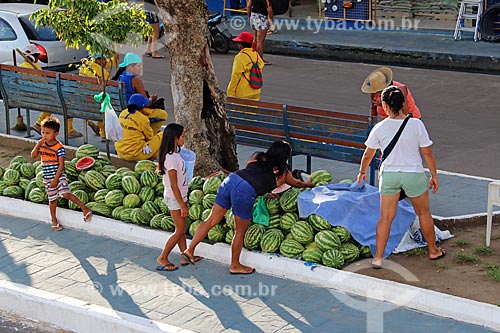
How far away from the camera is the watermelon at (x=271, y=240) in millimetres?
8695

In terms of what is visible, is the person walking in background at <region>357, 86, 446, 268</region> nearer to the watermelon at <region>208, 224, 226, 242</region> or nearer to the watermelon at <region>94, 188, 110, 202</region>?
the watermelon at <region>208, 224, 226, 242</region>

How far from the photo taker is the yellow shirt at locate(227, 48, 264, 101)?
12156 mm

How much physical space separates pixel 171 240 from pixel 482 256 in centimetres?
284

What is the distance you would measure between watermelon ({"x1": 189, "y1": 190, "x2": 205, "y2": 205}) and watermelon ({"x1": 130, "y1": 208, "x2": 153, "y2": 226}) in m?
0.47

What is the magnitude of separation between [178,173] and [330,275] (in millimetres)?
1694

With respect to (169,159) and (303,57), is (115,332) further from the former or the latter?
(303,57)

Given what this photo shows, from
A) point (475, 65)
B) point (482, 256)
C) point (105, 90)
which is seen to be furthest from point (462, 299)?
point (475, 65)

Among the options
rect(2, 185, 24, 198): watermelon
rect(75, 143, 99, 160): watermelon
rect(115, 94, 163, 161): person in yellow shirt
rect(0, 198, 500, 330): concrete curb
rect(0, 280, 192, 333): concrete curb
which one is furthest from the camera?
rect(115, 94, 163, 161): person in yellow shirt

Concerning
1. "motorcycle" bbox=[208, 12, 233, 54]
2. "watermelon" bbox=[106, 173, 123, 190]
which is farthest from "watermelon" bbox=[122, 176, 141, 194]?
"motorcycle" bbox=[208, 12, 233, 54]

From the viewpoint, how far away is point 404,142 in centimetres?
824

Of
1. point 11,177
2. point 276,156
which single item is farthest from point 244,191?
point 11,177

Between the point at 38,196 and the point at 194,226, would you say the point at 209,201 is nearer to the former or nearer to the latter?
the point at 194,226

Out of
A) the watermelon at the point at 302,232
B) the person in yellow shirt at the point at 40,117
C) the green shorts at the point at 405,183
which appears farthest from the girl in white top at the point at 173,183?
the person in yellow shirt at the point at 40,117

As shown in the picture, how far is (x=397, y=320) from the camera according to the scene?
7.52 metres
